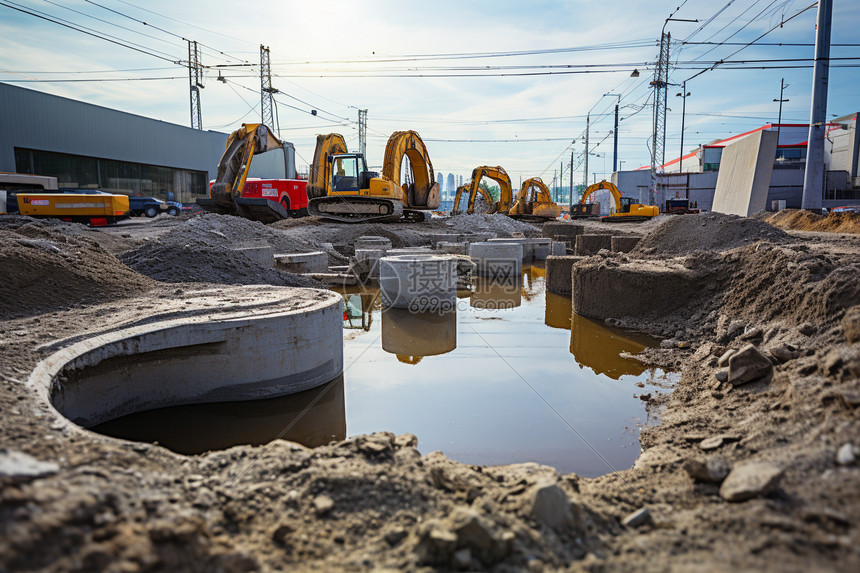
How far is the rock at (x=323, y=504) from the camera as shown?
248 centimetres

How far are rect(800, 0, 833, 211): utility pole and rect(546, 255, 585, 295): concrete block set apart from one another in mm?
10794

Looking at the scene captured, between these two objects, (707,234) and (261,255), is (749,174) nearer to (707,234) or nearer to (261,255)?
(707,234)

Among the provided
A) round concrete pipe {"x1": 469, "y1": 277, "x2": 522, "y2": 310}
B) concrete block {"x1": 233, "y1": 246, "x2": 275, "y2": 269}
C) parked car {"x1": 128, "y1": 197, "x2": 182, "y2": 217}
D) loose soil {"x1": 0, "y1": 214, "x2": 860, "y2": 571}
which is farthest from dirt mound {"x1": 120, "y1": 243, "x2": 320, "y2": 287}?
parked car {"x1": 128, "y1": 197, "x2": 182, "y2": 217}

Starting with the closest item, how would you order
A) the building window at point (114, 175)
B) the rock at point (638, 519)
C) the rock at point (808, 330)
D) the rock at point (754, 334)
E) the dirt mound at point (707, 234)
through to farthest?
the rock at point (638, 519), the rock at point (808, 330), the rock at point (754, 334), the dirt mound at point (707, 234), the building window at point (114, 175)

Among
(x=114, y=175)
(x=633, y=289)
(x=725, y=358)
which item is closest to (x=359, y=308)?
(x=633, y=289)

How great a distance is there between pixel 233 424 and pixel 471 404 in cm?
234

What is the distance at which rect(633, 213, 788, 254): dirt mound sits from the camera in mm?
10312

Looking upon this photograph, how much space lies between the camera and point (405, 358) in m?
7.01

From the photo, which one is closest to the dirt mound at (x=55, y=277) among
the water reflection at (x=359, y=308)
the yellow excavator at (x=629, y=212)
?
the water reflection at (x=359, y=308)

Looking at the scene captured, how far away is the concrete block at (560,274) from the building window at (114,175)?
2936cm

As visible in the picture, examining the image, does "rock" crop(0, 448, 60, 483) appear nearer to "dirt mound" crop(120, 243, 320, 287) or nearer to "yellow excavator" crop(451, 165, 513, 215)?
"dirt mound" crop(120, 243, 320, 287)

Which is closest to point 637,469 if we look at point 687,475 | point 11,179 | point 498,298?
point 687,475

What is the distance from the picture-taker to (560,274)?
11406 millimetres

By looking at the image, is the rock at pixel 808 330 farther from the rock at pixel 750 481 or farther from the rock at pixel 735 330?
the rock at pixel 750 481
